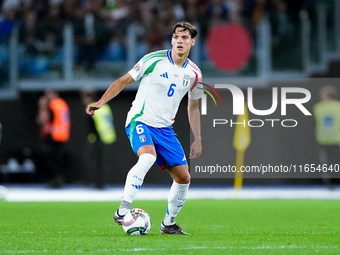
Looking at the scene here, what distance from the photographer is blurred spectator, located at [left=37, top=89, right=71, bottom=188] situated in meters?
15.9

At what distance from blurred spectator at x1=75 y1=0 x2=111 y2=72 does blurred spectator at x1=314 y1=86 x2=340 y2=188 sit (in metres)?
5.59

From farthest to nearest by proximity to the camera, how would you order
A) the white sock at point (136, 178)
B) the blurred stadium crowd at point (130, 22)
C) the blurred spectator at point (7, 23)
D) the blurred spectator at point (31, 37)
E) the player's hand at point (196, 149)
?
the blurred spectator at point (7, 23) < the blurred spectator at point (31, 37) < the blurred stadium crowd at point (130, 22) < the player's hand at point (196, 149) < the white sock at point (136, 178)

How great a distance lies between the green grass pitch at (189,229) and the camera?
18.2ft

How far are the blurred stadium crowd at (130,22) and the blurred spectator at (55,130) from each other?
1.44m

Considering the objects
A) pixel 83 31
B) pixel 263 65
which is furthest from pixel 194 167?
pixel 83 31

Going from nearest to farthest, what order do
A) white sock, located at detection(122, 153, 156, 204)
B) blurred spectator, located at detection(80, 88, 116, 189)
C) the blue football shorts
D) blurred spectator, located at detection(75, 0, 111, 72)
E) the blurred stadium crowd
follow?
white sock, located at detection(122, 153, 156, 204) → the blue football shorts → blurred spectator, located at detection(80, 88, 116, 189) → the blurred stadium crowd → blurred spectator, located at detection(75, 0, 111, 72)

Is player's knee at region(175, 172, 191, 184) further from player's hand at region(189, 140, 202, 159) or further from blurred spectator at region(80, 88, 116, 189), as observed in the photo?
blurred spectator at region(80, 88, 116, 189)

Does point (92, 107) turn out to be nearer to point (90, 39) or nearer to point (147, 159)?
point (147, 159)

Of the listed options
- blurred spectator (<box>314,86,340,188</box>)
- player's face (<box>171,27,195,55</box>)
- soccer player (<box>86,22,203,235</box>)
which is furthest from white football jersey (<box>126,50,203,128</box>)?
blurred spectator (<box>314,86,340,188</box>)

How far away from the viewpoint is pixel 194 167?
15.9 m

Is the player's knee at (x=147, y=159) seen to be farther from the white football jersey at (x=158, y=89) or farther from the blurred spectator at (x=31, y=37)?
the blurred spectator at (x=31, y=37)

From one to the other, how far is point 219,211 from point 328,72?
8365 mm

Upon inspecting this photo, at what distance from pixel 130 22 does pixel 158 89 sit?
1027 centimetres

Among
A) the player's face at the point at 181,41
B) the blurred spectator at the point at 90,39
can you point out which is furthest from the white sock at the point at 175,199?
the blurred spectator at the point at 90,39
